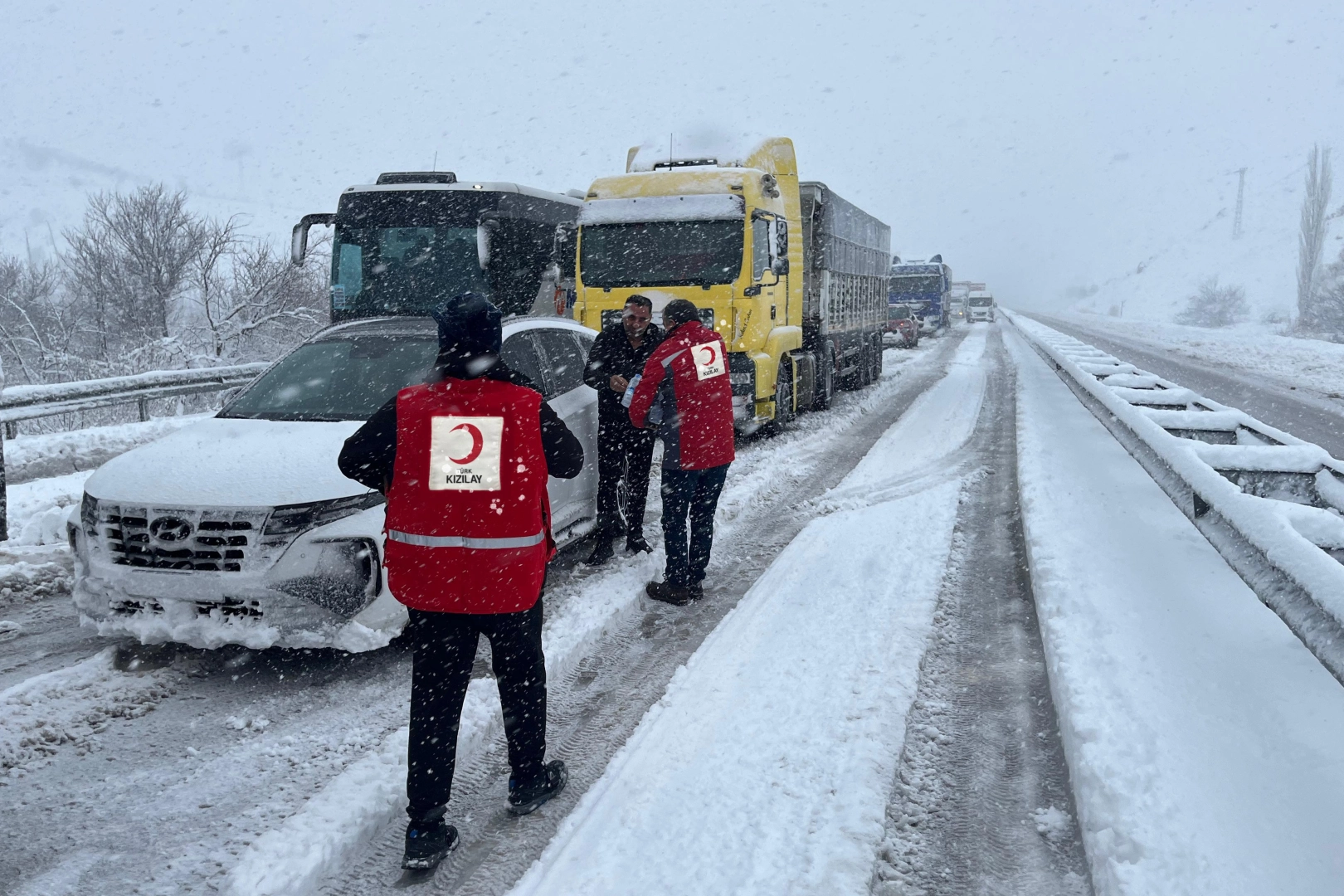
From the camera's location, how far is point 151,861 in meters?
2.90

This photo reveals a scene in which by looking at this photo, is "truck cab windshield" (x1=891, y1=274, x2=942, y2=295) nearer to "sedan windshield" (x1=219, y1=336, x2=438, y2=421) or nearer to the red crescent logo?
"sedan windshield" (x1=219, y1=336, x2=438, y2=421)

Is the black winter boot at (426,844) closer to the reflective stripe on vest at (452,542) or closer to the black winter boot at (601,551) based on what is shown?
the reflective stripe on vest at (452,542)

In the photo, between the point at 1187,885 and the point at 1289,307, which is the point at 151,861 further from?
the point at 1289,307

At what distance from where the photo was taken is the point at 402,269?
12438 millimetres

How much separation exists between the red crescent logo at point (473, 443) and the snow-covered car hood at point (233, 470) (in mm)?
1720

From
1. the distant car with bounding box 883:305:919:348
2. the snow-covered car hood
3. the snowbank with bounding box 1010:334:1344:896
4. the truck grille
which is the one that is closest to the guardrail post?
the snow-covered car hood

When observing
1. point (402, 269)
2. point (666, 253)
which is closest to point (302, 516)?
point (666, 253)

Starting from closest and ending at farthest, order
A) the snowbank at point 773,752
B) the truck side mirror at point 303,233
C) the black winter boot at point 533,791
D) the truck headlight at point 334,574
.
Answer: the snowbank at point 773,752 < the black winter boot at point 533,791 < the truck headlight at point 334,574 < the truck side mirror at point 303,233

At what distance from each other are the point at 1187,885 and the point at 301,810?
272 cm

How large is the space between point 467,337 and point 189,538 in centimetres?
217

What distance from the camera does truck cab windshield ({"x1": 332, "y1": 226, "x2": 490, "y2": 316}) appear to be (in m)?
12.3

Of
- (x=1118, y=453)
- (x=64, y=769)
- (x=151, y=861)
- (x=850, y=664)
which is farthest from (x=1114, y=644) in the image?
(x=1118, y=453)

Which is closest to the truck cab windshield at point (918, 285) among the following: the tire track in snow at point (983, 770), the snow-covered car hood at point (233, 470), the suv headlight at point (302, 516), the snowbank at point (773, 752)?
the snowbank at point (773, 752)

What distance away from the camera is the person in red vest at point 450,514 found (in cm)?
279
